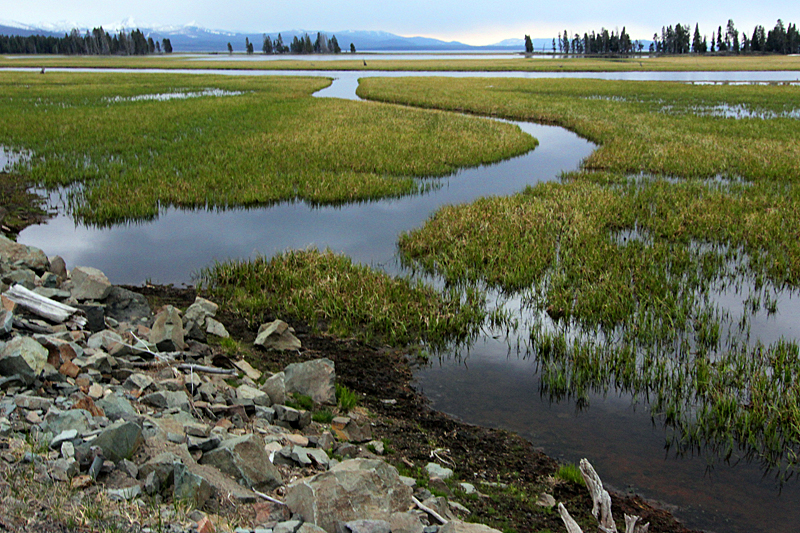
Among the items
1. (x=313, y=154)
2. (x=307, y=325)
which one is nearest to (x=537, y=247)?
(x=307, y=325)

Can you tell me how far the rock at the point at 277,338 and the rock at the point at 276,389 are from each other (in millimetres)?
2106

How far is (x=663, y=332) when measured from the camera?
958 centimetres

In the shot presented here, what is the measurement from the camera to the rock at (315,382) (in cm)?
735

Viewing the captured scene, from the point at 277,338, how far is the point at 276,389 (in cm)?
238

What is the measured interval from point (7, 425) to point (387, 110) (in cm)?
3717

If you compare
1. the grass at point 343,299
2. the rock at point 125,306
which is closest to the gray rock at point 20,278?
the rock at point 125,306

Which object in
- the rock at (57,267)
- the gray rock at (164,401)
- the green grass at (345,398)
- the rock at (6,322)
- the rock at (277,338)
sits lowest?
the green grass at (345,398)

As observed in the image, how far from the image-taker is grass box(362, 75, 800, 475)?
7.61 m

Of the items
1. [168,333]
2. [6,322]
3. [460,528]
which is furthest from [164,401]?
[460,528]

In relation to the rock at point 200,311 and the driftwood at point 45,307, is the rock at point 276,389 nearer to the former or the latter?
the rock at point 200,311

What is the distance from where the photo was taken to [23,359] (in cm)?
556

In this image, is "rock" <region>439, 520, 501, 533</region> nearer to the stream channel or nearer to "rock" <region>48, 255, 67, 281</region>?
the stream channel

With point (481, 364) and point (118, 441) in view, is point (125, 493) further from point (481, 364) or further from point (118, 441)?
point (481, 364)

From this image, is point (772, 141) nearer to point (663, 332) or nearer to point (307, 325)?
point (663, 332)
